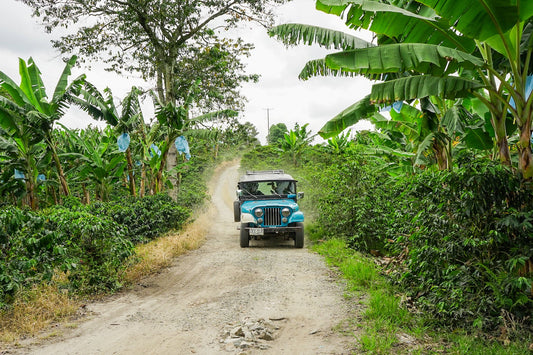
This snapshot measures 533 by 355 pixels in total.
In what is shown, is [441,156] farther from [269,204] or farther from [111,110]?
[111,110]

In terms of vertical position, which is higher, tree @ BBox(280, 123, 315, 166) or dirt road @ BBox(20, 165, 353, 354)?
tree @ BBox(280, 123, 315, 166)

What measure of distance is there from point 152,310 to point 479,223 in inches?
186

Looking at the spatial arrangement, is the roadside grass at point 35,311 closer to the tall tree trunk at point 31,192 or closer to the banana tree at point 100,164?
the tall tree trunk at point 31,192

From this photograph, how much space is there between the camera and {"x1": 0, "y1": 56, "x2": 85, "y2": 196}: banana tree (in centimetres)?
884

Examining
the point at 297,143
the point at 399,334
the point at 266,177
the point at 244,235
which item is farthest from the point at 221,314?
the point at 297,143

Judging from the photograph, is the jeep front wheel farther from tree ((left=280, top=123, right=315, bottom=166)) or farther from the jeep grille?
tree ((left=280, top=123, right=315, bottom=166))

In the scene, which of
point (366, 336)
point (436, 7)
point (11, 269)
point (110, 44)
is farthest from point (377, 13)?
point (110, 44)

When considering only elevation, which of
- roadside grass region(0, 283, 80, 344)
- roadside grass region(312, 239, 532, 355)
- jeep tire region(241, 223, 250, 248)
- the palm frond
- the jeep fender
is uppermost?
the palm frond

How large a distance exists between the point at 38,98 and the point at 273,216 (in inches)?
281

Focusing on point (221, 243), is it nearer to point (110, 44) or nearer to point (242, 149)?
point (110, 44)

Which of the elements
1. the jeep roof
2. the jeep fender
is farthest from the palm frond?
the jeep roof

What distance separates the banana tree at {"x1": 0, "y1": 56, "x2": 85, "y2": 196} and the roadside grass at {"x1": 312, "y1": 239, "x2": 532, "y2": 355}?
26.5 ft

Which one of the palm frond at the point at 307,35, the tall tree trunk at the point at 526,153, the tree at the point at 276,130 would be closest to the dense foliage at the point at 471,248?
the tall tree trunk at the point at 526,153

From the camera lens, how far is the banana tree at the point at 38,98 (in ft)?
29.0
